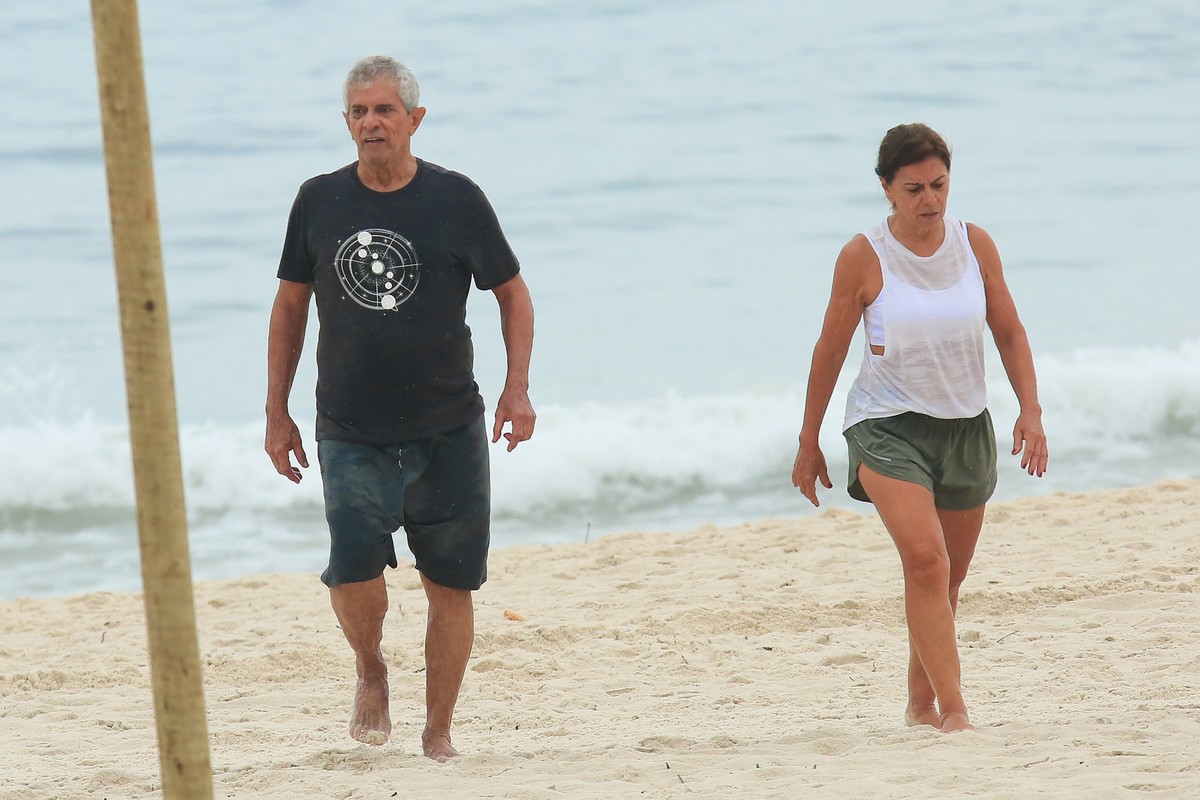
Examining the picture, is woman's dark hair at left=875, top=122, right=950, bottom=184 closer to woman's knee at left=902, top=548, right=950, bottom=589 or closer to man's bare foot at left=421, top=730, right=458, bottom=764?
woman's knee at left=902, top=548, right=950, bottom=589

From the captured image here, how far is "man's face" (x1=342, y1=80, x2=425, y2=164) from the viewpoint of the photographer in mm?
4652

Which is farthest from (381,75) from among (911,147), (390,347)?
(911,147)

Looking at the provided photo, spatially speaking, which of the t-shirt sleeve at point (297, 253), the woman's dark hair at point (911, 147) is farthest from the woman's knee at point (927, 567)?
the t-shirt sleeve at point (297, 253)

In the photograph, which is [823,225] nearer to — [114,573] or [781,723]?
[114,573]

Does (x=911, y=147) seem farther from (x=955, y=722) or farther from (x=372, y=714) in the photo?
(x=372, y=714)

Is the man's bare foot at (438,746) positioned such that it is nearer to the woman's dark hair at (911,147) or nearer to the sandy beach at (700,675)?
the sandy beach at (700,675)

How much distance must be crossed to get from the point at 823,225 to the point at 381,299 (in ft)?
52.5

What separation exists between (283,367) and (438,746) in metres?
1.30

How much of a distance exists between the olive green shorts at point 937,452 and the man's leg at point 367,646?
1.53m

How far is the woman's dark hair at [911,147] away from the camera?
4.69 m

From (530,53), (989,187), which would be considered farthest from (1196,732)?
(530,53)

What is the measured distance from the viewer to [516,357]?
15.9 feet

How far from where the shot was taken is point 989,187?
70.9 feet

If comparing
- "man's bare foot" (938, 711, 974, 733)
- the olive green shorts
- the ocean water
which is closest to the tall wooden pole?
the olive green shorts
